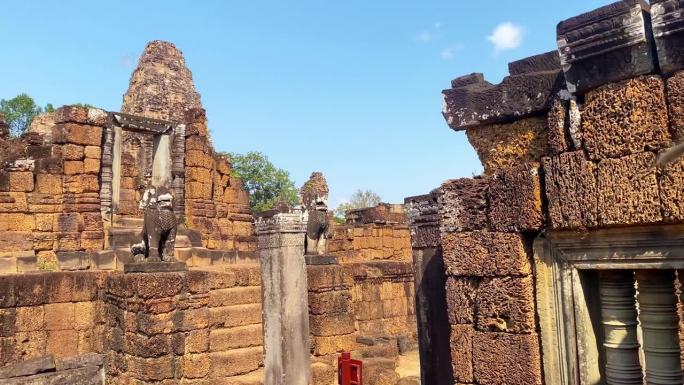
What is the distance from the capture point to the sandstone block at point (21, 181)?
10055 millimetres

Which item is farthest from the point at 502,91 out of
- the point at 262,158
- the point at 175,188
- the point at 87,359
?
the point at 262,158

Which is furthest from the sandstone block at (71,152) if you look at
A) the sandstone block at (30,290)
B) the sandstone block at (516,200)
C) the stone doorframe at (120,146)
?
the sandstone block at (516,200)

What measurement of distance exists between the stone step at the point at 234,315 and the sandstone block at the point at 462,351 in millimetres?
5515

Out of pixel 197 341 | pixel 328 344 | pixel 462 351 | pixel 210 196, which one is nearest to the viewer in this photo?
pixel 462 351

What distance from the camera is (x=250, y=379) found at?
807 centimetres

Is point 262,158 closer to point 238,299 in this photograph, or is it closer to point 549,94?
point 238,299

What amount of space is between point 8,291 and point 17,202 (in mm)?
3041

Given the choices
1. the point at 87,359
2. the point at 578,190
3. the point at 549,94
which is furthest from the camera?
the point at 87,359

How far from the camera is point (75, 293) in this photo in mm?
8266

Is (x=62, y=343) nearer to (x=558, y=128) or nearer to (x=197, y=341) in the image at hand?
(x=197, y=341)

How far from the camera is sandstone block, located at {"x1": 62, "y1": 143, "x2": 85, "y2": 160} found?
10719mm

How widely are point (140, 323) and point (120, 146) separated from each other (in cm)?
580

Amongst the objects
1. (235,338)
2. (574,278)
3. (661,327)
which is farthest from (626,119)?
(235,338)

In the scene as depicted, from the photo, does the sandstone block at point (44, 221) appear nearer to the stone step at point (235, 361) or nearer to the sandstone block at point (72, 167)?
the sandstone block at point (72, 167)
